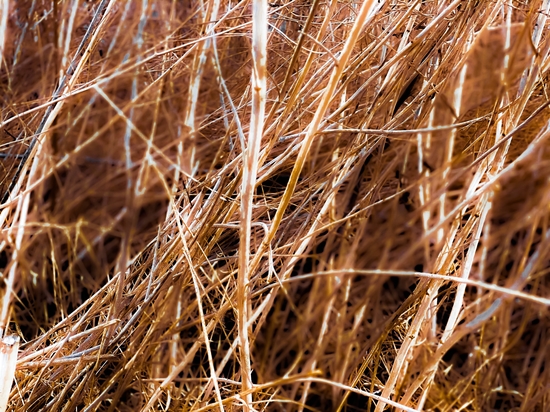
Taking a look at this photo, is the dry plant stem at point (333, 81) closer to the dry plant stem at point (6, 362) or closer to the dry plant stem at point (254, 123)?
the dry plant stem at point (254, 123)

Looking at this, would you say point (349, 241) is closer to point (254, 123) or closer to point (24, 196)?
point (254, 123)

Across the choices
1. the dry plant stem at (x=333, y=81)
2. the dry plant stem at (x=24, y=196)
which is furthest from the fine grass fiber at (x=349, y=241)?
the dry plant stem at (x=333, y=81)

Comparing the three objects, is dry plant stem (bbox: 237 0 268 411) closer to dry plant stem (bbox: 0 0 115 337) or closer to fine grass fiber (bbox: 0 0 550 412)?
fine grass fiber (bbox: 0 0 550 412)

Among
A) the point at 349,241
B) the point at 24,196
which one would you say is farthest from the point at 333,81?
the point at 24,196

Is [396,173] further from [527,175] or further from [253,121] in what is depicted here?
[253,121]

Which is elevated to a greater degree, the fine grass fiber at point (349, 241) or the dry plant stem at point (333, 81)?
the dry plant stem at point (333, 81)

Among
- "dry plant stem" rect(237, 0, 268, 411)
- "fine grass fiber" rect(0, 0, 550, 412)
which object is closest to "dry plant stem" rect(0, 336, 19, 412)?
"fine grass fiber" rect(0, 0, 550, 412)

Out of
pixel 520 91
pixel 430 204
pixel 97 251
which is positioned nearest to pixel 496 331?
pixel 430 204

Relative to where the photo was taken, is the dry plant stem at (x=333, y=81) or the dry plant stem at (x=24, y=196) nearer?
the dry plant stem at (x=333, y=81)

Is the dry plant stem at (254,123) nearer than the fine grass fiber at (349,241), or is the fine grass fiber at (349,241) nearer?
the dry plant stem at (254,123)
